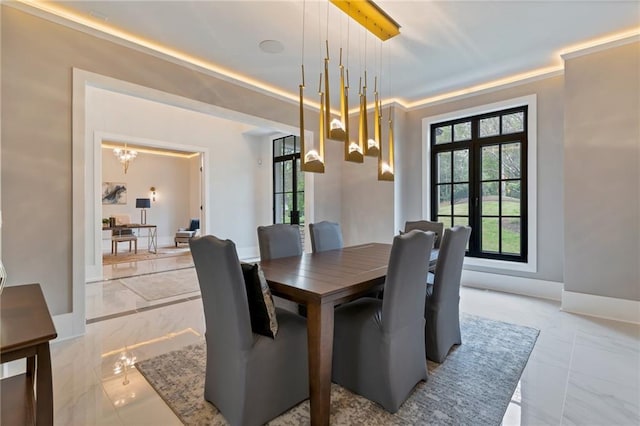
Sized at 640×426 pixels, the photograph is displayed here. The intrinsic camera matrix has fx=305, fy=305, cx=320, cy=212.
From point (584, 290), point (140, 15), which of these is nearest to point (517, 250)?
point (584, 290)

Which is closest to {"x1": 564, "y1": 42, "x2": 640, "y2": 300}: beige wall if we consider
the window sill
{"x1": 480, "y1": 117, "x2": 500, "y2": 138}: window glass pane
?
the window sill

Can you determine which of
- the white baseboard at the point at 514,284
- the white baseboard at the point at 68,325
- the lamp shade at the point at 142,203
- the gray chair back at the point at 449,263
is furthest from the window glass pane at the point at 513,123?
the lamp shade at the point at 142,203

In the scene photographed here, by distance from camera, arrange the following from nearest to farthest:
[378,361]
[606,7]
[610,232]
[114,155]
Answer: [378,361] < [606,7] < [610,232] < [114,155]

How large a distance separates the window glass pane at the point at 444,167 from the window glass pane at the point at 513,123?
818 millimetres

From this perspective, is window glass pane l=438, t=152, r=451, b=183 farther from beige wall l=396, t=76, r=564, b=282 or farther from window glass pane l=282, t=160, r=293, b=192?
window glass pane l=282, t=160, r=293, b=192

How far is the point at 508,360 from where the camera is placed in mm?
2291

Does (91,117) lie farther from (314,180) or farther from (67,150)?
(314,180)

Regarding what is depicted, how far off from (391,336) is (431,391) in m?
0.56

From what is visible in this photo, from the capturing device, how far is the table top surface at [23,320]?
3.20 ft

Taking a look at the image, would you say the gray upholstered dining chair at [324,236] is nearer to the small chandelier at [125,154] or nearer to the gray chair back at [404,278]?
the gray chair back at [404,278]

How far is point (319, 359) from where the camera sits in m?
1.59

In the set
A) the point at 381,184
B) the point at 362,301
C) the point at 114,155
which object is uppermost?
the point at 114,155

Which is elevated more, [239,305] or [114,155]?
[114,155]

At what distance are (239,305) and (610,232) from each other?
3759 mm
